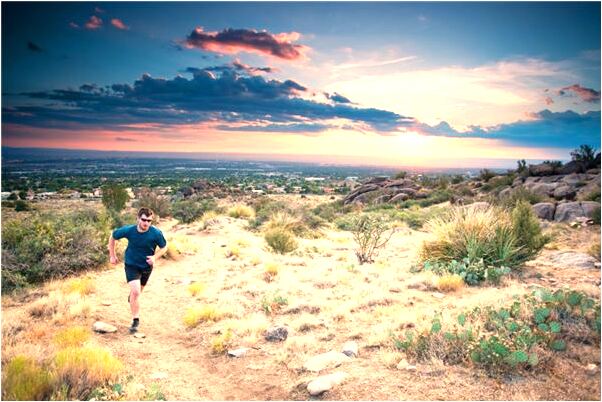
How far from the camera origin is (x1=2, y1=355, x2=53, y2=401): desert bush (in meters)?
4.05

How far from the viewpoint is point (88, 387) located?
14.3 ft

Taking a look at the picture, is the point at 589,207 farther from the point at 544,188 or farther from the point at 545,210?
the point at 544,188

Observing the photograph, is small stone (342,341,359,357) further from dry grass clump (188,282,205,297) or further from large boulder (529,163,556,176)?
large boulder (529,163,556,176)

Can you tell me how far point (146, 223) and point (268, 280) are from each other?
3.82 m

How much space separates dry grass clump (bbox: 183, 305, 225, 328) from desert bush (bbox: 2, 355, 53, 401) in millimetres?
2626

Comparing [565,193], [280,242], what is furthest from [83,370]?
[565,193]

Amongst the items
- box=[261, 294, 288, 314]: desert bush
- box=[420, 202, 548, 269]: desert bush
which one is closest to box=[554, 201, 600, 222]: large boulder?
box=[420, 202, 548, 269]: desert bush

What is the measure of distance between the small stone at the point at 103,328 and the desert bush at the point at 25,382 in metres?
1.88

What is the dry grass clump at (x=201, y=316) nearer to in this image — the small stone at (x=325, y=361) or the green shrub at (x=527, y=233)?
the small stone at (x=325, y=361)

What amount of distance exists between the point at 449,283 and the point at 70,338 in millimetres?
6521

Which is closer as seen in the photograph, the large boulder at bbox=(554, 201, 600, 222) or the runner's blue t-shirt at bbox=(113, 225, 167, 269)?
the runner's blue t-shirt at bbox=(113, 225, 167, 269)

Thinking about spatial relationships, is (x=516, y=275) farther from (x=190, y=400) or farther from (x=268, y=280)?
(x=190, y=400)

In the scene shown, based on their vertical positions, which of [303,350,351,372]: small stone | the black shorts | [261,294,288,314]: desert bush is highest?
the black shorts

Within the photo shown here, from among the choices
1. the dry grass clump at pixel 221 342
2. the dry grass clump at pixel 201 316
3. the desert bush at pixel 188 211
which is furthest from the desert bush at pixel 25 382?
the desert bush at pixel 188 211
